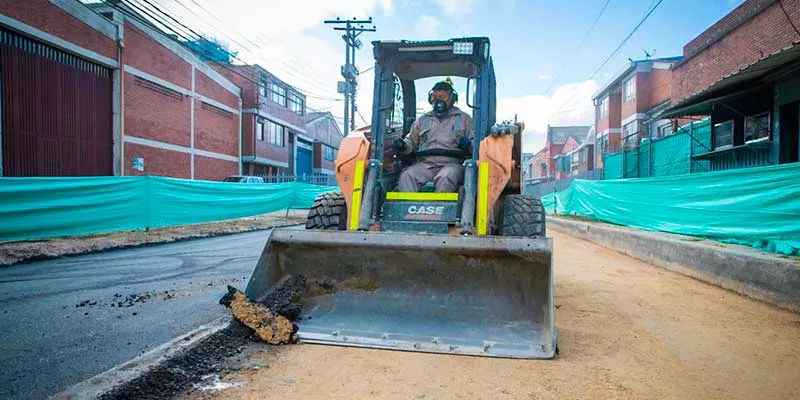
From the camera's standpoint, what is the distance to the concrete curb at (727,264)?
474cm

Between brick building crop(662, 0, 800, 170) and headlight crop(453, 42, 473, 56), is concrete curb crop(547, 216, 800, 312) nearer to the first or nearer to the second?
headlight crop(453, 42, 473, 56)

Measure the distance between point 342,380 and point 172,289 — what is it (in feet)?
11.1

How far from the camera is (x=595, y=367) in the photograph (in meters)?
3.08

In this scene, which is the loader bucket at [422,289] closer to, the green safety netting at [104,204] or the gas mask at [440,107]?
the gas mask at [440,107]

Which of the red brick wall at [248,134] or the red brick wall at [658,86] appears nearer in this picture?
the red brick wall at [658,86]

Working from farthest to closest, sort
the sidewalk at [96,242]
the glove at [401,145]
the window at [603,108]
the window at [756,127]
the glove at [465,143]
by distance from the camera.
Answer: the window at [603,108], the window at [756,127], the sidewalk at [96,242], the glove at [401,145], the glove at [465,143]

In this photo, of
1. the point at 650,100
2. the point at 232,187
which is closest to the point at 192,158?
the point at 232,187

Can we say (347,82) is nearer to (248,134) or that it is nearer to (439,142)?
(248,134)

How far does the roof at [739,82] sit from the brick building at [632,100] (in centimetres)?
1236

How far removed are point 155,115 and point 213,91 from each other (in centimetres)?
610

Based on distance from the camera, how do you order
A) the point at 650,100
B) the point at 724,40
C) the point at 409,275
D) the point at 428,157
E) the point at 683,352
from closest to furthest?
the point at 683,352, the point at 409,275, the point at 428,157, the point at 724,40, the point at 650,100

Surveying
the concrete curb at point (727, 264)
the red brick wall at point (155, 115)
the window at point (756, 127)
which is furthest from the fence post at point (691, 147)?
the red brick wall at point (155, 115)

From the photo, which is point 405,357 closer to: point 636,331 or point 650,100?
point 636,331

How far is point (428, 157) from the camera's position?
5305 millimetres
